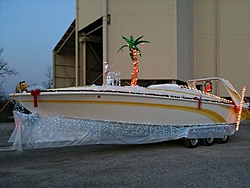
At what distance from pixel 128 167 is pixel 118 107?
5.45ft

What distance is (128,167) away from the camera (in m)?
6.01

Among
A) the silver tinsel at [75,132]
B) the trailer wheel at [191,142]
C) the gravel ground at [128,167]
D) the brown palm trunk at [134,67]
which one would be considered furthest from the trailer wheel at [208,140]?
the brown palm trunk at [134,67]

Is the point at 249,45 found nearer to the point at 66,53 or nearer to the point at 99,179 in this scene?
the point at 66,53

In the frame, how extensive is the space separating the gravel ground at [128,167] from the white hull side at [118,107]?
3.03ft

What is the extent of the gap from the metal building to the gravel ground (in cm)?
869

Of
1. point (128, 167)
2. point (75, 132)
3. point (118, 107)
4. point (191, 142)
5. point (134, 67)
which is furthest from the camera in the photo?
point (134, 67)

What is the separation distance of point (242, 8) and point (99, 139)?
17486 mm

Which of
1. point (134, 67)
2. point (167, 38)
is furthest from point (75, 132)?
point (167, 38)

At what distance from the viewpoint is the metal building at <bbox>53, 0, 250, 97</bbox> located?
16.5 metres

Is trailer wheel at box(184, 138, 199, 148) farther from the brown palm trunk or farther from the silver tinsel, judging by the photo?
the brown palm trunk

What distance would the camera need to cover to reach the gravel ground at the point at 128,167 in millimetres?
4949

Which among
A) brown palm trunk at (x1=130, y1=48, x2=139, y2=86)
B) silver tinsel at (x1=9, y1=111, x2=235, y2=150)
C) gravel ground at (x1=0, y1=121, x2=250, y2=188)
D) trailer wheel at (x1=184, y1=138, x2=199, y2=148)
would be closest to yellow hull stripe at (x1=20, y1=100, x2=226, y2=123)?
silver tinsel at (x1=9, y1=111, x2=235, y2=150)

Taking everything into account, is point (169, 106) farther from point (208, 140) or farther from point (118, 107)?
point (208, 140)

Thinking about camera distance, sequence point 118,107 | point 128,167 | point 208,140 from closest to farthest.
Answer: point 128,167
point 118,107
point 208,140
